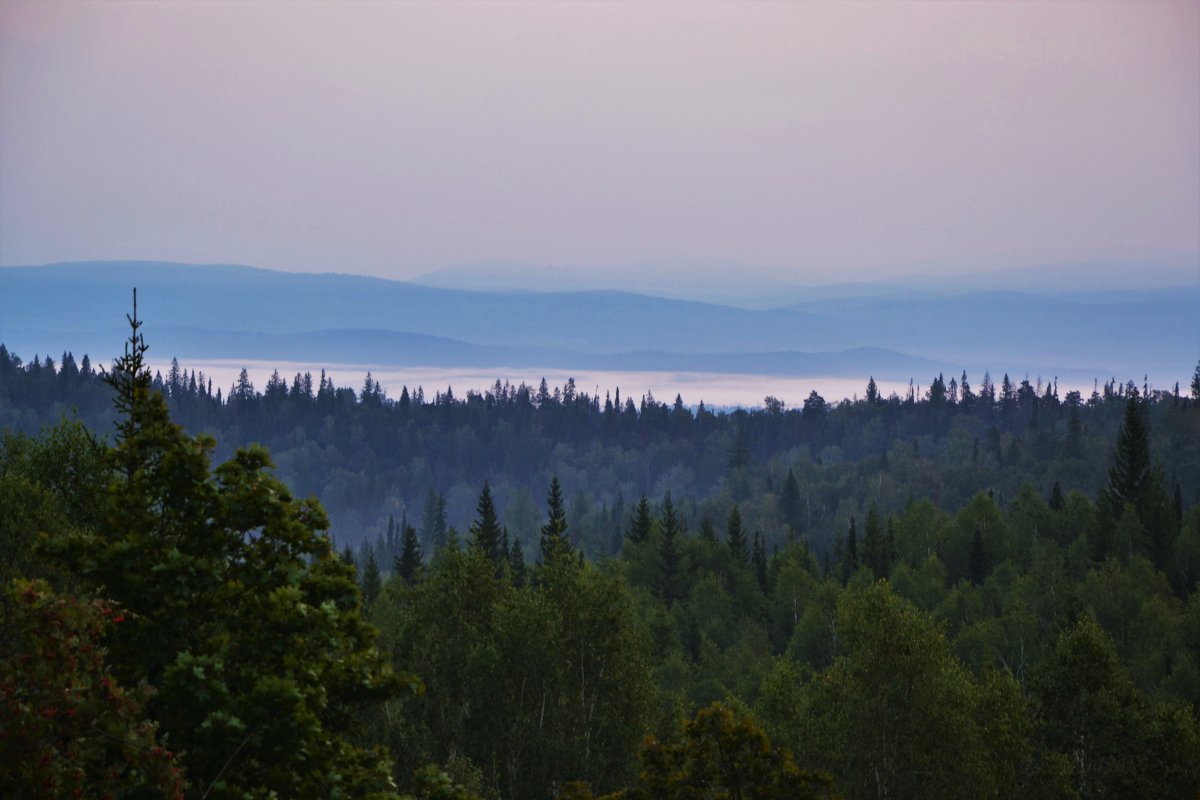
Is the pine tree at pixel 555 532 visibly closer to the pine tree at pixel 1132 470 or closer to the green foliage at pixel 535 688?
the green foliage at pixel 535 688

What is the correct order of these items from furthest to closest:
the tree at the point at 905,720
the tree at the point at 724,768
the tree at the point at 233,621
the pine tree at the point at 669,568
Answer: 1. the pine tree at the point at 669,568
2. the tree at the point at 905,720
3. the tree at the point at 724,768
4. the tree at the point at 233,621

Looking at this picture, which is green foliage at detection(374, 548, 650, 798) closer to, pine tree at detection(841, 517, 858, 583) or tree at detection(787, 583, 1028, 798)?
tree at detection(787, 583, 1028, 798)

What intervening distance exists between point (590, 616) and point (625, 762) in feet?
18.4

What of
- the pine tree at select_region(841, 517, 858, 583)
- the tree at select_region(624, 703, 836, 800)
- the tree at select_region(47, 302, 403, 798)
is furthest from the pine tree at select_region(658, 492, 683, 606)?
the tree at select_region(47, 302, 403, 798)

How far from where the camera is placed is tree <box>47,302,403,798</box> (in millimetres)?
21562

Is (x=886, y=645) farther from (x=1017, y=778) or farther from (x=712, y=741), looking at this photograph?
(x=712, y=741)

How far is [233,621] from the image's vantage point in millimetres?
23250

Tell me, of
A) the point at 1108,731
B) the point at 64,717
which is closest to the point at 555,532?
the point at 1108,731

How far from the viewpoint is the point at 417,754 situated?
49969 millimetres

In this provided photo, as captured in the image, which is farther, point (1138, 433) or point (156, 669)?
point (1138, 433)

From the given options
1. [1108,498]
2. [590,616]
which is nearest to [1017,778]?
[590,616]

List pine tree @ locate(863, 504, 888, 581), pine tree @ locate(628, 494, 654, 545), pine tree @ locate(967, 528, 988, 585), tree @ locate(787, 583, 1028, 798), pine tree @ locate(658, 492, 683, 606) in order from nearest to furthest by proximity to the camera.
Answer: tree @ locate(787, 583, 1028, 798) < pine tree @ locate(658, 492, 683, 606) < pine tree @ locate(967, 528, 988, 585) < pine tree @ locate(863, 504, 888, 581) < pine tree @ locate(628, 494, 654, 545)

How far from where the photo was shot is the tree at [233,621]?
21.6 meters

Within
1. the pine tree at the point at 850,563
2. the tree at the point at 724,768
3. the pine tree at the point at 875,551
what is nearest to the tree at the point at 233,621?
the tree at the point at 724,768
